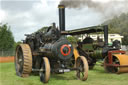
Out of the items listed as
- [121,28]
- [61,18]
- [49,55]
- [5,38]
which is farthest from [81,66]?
[121,28]

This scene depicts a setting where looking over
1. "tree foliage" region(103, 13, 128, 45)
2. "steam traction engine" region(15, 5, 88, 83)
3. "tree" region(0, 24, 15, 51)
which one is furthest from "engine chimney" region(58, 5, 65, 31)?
"tree foliage" region(103, 13, 128, 45)

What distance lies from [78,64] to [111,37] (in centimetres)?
3611

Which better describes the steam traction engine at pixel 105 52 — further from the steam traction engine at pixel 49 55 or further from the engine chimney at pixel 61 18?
the steam traction engine at pixel 49 55

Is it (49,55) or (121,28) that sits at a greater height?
(121,28)

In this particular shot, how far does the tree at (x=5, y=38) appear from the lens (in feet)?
95.7

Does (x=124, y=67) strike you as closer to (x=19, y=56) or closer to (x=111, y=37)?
(x=19, y=56)

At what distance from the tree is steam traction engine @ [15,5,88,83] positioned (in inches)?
856

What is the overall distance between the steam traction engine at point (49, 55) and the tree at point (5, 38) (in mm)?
21746

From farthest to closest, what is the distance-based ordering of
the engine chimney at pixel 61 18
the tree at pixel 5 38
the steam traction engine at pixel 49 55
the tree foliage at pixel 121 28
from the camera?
the tree foliage at pixel 121 28
the tree at pixel 5 38
the engine chimney at pixel 61 18
the steam traction engine at pixel 49 55

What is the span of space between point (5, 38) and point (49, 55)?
24717 millimetres

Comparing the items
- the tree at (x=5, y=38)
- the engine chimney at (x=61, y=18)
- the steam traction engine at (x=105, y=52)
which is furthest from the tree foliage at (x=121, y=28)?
the engine chimney at (x=61, y=18)

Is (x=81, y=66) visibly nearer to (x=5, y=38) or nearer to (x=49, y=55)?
(x=49, y=55)

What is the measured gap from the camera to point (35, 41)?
26.0 ft

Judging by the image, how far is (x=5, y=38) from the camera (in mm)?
29750
